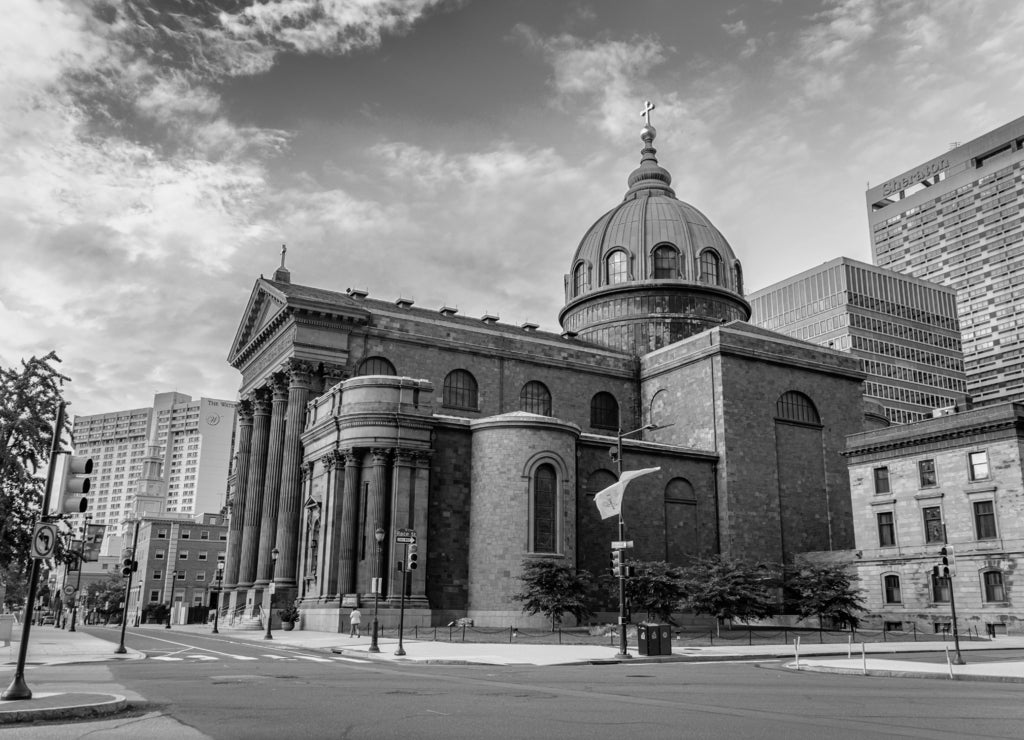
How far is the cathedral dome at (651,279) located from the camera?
214ft

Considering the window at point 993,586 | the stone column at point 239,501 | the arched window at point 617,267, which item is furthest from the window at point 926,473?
the stone column at point 239,501

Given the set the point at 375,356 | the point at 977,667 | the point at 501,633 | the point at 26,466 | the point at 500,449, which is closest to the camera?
the point at 977,667

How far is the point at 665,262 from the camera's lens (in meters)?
66.8

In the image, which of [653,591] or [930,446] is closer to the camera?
[653,591]

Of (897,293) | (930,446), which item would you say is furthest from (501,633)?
(897,293)

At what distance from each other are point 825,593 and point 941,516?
8.38m

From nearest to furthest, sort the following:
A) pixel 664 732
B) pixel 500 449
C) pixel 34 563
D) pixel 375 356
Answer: pixel 664 732
pixel 34 563
pixel 500 449
pixel 375 356

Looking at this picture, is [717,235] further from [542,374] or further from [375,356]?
[375,356]

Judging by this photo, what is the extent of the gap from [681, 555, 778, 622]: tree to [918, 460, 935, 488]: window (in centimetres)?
1095

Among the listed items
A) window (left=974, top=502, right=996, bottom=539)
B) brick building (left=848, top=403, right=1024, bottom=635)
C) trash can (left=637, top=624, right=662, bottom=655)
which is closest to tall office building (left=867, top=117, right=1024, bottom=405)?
brick building (left=848, top=403, right=1024, bottom=635)

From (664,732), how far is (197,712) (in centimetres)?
654

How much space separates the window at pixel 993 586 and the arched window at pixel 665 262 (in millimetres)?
30277

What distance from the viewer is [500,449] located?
44844 mm

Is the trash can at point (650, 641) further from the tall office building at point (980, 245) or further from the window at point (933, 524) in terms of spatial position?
the tall office building at point (980, 245)
